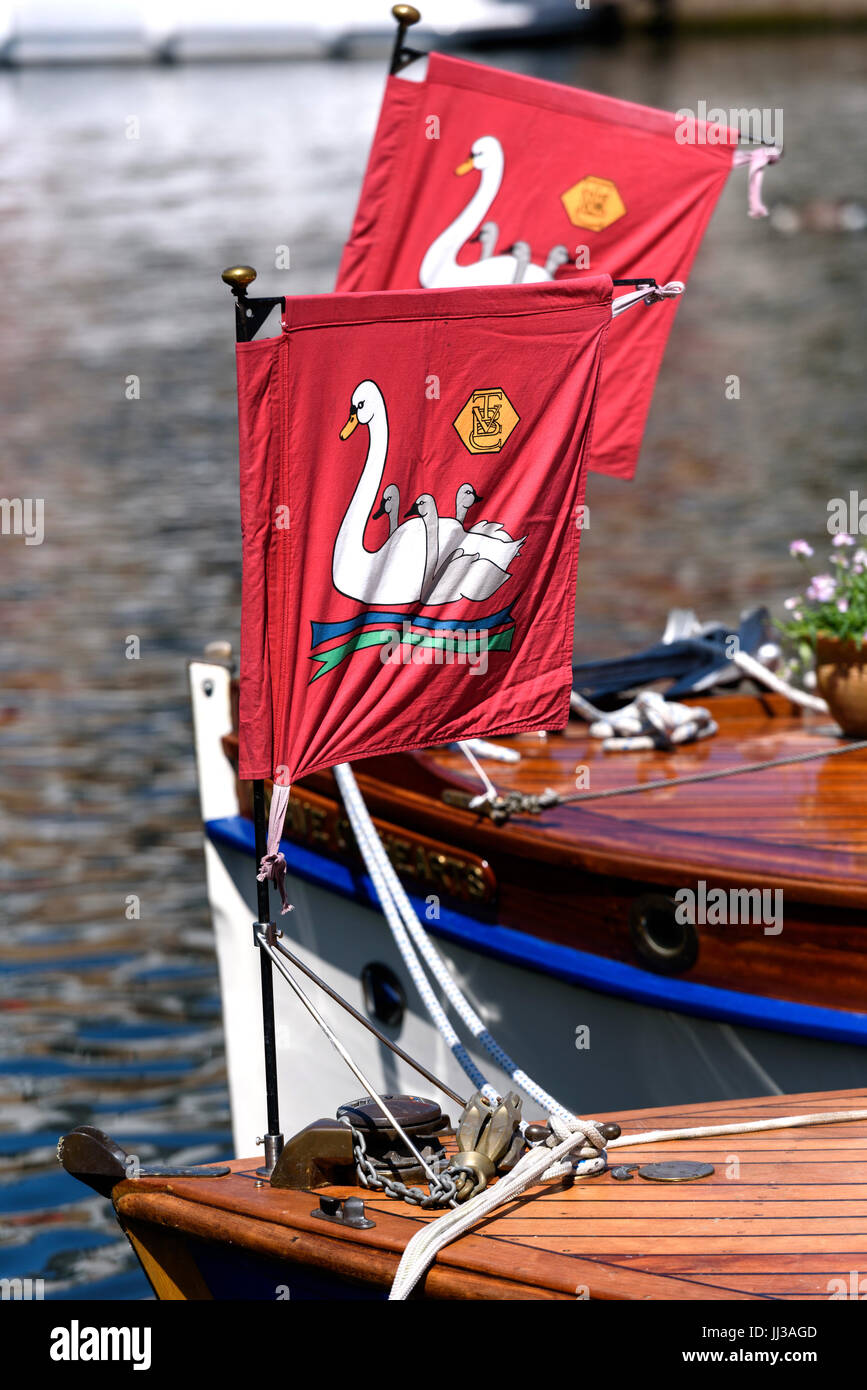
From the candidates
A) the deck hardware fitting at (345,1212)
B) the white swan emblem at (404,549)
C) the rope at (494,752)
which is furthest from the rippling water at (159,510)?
the white swan emblem at (404,549)

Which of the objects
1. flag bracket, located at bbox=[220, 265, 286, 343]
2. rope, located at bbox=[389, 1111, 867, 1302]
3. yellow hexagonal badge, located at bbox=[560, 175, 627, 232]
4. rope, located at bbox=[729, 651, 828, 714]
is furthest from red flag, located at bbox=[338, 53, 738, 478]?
rope, located at bbox=[389, 1111, 867, 1302]

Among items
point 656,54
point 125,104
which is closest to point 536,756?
point 125,104

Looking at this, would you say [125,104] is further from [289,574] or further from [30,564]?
[289,574]

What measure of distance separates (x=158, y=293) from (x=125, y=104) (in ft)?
107

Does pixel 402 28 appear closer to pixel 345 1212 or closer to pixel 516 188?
pixel 516 188

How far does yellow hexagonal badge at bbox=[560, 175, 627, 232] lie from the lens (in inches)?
347

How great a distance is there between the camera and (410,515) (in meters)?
5.58

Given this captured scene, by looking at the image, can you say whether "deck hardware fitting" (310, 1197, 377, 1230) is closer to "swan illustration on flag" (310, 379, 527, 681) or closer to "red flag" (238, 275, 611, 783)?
"red flag" (238, 275, 611, 783)

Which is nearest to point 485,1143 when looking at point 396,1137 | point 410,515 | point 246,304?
point 396,1137

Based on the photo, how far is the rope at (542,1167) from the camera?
4.88m

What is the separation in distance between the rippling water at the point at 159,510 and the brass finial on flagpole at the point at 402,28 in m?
Result: 4.96

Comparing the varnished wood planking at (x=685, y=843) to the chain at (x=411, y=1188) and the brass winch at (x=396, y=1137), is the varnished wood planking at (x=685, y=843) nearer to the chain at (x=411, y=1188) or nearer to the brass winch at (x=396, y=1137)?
the brass winch at (x=396, y=1137)

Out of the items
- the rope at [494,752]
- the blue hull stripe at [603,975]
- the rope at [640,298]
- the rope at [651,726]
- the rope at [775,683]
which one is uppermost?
the rope at [640,298]

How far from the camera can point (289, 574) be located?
17.5 ft
